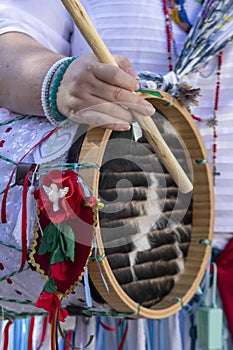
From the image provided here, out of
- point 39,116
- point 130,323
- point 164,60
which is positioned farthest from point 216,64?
point 130,323

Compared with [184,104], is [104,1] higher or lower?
higher

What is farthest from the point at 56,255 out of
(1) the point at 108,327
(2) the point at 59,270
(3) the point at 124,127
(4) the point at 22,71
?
(1) the point at 108,327

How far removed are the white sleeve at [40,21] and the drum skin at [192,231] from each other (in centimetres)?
22

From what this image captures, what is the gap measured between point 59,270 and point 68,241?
0.04 meters

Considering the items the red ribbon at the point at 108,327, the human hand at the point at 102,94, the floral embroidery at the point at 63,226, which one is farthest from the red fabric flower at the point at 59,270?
the red ribbon at the point at 108,327

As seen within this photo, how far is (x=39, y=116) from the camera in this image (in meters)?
0.95

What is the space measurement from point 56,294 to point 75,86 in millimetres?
246

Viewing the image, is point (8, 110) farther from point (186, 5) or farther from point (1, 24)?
point (186, 5)

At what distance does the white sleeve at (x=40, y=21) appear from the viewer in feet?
3.40

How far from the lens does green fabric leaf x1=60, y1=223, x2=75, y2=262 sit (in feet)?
2.57

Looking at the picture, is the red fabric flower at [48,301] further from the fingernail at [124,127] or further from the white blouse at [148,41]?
the white blouse at [148,41]

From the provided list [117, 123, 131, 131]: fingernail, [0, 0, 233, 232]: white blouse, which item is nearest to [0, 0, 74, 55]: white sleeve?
[0, 0, 233, 232]: white blouse

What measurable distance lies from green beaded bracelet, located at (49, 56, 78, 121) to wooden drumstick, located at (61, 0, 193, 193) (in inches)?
2.6

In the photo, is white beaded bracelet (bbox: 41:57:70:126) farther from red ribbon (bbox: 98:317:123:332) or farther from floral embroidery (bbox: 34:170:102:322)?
red ribbon (bbox: 98:317:123:332)
